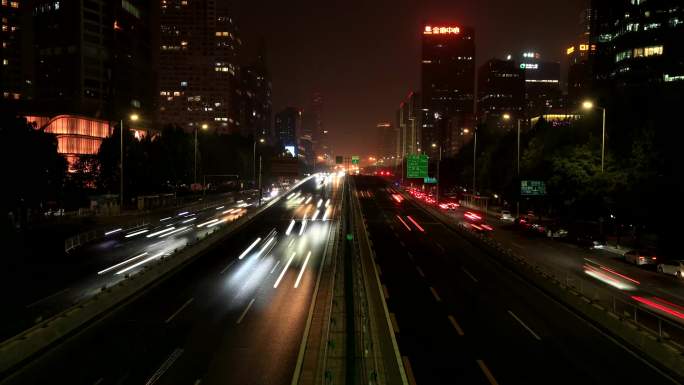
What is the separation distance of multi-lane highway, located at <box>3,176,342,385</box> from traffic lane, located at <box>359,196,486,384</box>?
4.12 meters

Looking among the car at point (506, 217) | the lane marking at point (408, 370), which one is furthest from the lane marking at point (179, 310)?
the car at point (506, 217)

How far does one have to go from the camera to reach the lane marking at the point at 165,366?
1619cm

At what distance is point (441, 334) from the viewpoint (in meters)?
20.8

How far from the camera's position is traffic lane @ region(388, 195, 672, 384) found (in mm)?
17172

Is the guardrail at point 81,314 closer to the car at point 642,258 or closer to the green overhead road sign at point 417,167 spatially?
the car at point 642,258

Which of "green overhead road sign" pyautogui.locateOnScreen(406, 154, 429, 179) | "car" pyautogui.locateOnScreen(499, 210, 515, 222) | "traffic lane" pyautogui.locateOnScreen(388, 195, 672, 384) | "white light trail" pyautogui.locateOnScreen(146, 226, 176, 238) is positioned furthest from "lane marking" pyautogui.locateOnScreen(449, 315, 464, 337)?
"green overhead road sign" pyautogui.locateOnScreen(406, 154, 429, 179)

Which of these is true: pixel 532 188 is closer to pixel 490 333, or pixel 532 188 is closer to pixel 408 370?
pixel 490 333

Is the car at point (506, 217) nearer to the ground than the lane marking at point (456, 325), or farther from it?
farther from it

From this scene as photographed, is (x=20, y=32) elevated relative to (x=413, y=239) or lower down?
elevated

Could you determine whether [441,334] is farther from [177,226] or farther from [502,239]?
[177,226]

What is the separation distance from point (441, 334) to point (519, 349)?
295 centimetres

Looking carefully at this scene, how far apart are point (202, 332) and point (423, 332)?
8557mm

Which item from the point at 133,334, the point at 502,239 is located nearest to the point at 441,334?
the point at 133,334

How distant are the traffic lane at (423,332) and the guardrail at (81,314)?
41.1 ft
